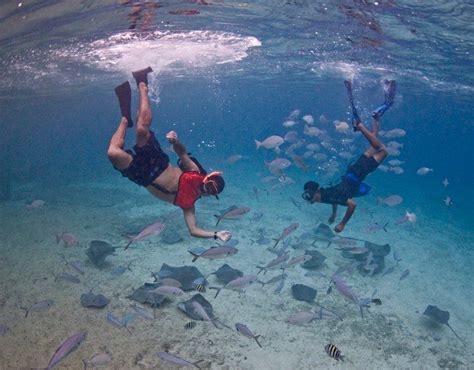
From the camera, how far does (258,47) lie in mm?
21344

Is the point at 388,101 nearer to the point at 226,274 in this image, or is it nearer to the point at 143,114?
the point at 226,274

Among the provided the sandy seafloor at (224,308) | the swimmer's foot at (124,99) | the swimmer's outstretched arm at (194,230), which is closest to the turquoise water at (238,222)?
the sandy seafloor at (224,308)

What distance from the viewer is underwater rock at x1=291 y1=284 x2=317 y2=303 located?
34.7ft

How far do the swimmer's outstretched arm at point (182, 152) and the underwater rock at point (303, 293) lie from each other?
5.59m

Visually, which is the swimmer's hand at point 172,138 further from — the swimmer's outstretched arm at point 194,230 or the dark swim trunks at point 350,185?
the dark swim trunks at point 350,185

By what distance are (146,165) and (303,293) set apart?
6561mm

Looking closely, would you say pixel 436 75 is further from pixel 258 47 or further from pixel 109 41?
pixel 109 41

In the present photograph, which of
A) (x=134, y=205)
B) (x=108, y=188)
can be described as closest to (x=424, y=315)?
(x=134, y=205)

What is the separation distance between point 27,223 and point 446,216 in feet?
96.1

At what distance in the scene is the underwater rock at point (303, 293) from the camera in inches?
416

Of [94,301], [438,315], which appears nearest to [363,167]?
[438,315]

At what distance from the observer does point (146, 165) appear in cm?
735

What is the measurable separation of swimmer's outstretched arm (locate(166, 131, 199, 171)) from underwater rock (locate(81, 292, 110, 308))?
4.56m

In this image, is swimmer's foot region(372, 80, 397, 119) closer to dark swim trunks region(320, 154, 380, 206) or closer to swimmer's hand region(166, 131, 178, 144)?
dark swim trunks region(320, 154, 380, 206)
